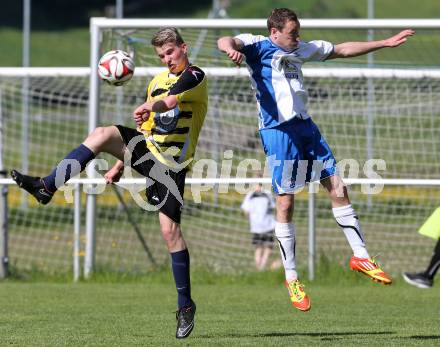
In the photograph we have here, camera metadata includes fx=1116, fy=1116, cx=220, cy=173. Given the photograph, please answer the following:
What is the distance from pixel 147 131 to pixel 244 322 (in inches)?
72.7

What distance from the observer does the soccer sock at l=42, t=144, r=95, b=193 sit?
27.0ft

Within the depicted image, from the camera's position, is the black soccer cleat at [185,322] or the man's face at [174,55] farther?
the man's face at [174,55]

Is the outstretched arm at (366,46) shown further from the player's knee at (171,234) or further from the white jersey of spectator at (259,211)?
the white jersey of spectator at (259,211)

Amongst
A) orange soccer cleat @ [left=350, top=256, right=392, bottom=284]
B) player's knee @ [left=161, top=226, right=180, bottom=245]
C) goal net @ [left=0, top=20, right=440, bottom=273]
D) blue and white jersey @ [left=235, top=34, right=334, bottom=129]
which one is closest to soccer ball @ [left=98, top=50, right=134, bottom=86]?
blue and white jersey @ [left=235, top=34, right=334, bottom=129]

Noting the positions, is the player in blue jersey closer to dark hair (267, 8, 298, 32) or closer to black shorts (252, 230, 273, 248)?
dark hair (267, 8, 298, 32)

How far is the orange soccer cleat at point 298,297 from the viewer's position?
8.41m

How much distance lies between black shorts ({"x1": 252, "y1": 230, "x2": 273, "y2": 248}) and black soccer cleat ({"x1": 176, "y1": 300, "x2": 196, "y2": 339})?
18.7 ft

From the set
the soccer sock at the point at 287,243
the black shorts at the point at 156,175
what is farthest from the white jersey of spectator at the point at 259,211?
the black shorts at the point at 156,175

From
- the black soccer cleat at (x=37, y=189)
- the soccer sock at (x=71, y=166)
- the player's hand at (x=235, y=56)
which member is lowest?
the black soccer cleat at (x=37, y=189)

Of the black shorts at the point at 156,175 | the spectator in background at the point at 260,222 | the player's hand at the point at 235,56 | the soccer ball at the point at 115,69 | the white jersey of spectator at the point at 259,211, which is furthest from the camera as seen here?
the white jersey of spectator at the point at 259,211

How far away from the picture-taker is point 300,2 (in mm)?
44406

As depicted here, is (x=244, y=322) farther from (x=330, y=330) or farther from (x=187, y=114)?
(x=187, y=114)

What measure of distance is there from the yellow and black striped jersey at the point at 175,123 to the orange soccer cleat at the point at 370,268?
1.49 meters

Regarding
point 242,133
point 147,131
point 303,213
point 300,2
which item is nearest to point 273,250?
point 303,213
